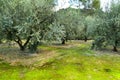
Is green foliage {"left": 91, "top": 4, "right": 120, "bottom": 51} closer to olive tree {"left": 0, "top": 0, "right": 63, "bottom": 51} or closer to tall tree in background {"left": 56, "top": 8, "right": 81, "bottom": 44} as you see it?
tall tree in background {"left": 56, "top": 8, "right": 81, "bottom": 44}

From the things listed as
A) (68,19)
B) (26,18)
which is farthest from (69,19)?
(26,18)

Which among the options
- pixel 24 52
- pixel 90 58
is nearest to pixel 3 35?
pixel 24 52

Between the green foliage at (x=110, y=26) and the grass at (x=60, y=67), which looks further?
the green foliage at (x=110, y=26)

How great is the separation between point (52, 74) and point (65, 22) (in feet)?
44.4

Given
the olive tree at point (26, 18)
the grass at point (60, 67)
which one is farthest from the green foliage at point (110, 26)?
the olive tree at point (26, 18)

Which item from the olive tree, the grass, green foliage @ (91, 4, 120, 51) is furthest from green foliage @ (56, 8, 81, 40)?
the grass

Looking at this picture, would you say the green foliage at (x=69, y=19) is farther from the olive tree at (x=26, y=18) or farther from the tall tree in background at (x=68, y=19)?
the olive tree at (x=26, y=18)

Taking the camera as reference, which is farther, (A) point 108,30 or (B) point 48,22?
(A) point 108,30

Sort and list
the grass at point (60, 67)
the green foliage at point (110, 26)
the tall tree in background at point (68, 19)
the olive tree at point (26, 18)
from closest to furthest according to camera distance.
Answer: the grass at point (60, 67)
the olive tree at point (26, 18)
the tall tree in background at point (68, 19)
the green foliage at point (110, 26)

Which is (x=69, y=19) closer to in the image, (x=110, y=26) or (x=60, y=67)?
(x=110, y=26)

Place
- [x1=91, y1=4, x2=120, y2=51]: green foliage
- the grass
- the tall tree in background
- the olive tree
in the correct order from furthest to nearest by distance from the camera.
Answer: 1. [x1=91, y1=4, x2=120, y2=51]: green foliage
2. the tall tree in background
3. the olive tree
4. the grass

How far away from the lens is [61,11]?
30297 millimetres

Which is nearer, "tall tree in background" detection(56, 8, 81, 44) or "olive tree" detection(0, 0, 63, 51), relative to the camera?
"olive tree" detection(0, 0, 63, 51)

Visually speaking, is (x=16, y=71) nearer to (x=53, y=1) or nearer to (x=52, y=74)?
(x=52, y=74)
